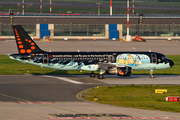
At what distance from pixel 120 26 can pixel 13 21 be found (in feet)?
145

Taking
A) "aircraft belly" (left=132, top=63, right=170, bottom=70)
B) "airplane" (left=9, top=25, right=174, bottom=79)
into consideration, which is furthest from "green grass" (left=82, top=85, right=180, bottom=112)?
"aircraft belly" (left=132, top=63, right=170, bottom=70)

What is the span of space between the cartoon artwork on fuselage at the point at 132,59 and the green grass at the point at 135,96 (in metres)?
6.88

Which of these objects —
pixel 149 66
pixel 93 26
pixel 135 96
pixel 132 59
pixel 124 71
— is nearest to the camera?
pixel 135 96

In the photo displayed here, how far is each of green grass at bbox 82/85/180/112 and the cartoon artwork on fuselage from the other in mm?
6876

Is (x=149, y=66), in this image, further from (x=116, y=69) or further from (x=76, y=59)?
(x=76, y=59)

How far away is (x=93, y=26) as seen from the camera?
478 feet

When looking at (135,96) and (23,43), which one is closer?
(135,96)

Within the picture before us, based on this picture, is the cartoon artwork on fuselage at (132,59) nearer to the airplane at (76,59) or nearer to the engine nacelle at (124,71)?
the airplane at (76,59)

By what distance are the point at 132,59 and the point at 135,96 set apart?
13.3m

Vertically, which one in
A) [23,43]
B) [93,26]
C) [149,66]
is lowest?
[149,66]

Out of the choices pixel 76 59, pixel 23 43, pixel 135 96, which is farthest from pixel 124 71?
pixel 23 43

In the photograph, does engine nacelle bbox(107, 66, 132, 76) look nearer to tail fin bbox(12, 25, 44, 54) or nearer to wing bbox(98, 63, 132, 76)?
wing bbox(98, 63, 132, 76)

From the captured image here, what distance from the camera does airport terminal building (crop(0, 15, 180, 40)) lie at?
141625 millimetres

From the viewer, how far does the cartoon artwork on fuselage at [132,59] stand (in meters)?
49.8
